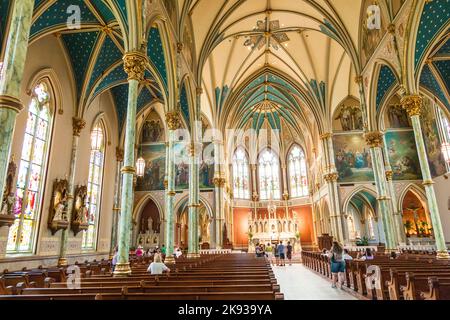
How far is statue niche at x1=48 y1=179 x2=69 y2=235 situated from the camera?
12656 mm

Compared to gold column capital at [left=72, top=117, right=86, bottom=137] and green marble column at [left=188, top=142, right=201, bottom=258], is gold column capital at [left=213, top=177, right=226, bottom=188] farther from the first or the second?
gold column capital at [left=72, top=117, right=86, bottom=137]

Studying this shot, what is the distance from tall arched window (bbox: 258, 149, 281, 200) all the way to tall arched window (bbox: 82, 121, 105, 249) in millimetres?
22648

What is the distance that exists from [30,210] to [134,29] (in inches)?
348

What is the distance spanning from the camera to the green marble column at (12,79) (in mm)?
4133

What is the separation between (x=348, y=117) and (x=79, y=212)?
21.4 metres

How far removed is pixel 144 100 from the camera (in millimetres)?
20516

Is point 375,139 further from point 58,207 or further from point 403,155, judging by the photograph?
point 58,207

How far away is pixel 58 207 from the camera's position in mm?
12938

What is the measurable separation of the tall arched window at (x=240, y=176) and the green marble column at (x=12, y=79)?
1220 inches

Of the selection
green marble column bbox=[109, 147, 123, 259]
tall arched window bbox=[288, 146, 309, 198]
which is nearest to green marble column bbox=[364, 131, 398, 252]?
green marble column bbox=[109, 147, 123, 259]

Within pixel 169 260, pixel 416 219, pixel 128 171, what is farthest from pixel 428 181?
pixel 416 219

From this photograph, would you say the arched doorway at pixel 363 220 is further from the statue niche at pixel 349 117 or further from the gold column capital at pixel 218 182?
the gold column capital at pixel 218 182

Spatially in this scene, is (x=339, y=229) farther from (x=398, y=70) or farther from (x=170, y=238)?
(x=170, y=238)
